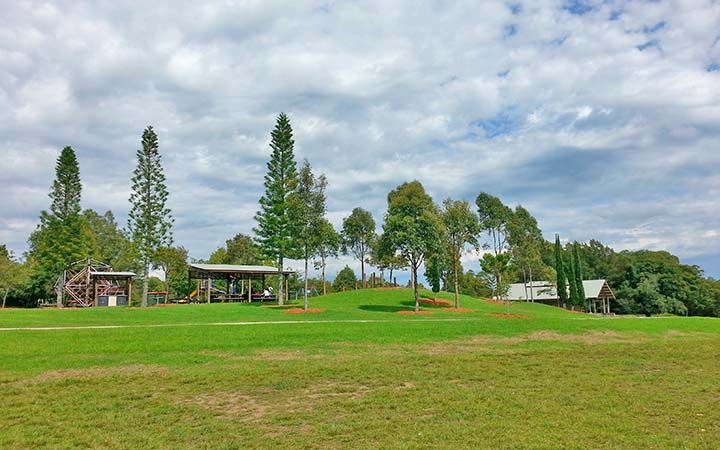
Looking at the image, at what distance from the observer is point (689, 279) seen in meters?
72.4

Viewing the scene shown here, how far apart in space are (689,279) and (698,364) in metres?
69.9

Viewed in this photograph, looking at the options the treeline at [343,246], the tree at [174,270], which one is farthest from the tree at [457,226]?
the tree at [174,270]

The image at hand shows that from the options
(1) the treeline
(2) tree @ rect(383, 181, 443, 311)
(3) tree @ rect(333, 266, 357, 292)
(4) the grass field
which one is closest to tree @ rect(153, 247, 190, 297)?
(1) the treeline

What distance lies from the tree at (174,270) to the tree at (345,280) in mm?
21827

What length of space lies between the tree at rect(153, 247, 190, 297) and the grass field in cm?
4799

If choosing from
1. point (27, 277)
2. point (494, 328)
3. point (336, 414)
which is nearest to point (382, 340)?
point (494, 328)

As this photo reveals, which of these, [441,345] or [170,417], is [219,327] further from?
[170,417]

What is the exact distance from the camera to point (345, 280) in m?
74.9

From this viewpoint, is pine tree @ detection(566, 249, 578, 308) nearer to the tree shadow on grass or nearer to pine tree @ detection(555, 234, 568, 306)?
pine tree @ detection(555, 234, 568, 306)

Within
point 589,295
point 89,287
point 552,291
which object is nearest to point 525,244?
point 552,291

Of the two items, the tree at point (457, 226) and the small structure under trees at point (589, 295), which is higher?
the tree at point (457, 226)

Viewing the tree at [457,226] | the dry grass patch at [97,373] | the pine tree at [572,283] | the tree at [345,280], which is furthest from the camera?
the tree at [345,280]

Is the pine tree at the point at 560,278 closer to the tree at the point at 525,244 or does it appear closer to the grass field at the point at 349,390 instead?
the tree at the point at 525,244

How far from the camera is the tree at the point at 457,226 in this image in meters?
42.1
